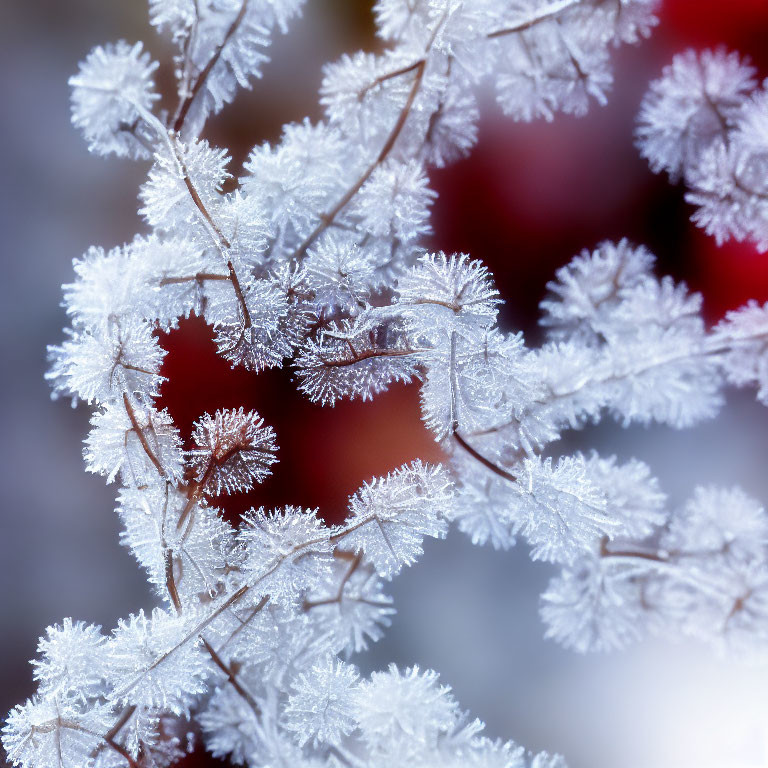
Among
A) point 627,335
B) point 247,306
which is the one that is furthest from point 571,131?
point 247,306

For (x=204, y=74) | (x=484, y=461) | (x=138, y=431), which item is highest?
(x=204, y=74)

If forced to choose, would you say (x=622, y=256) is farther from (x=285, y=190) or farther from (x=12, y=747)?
(x=12, y=747)

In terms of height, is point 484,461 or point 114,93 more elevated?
point 114,93

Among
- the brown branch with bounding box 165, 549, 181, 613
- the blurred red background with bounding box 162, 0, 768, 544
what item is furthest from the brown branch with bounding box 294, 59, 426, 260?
the brown branch with bounding box 165, 549, 181, 613

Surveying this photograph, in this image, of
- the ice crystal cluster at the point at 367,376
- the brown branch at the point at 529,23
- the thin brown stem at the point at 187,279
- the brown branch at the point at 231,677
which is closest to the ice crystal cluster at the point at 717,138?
the ice crystal cluster at the point at 367,376

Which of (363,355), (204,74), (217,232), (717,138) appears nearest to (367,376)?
(363,355)

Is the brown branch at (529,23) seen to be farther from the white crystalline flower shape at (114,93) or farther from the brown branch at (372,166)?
the white crystalline flower shape at (114,93)

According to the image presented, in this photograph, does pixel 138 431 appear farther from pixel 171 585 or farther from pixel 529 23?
pixel 529 23
